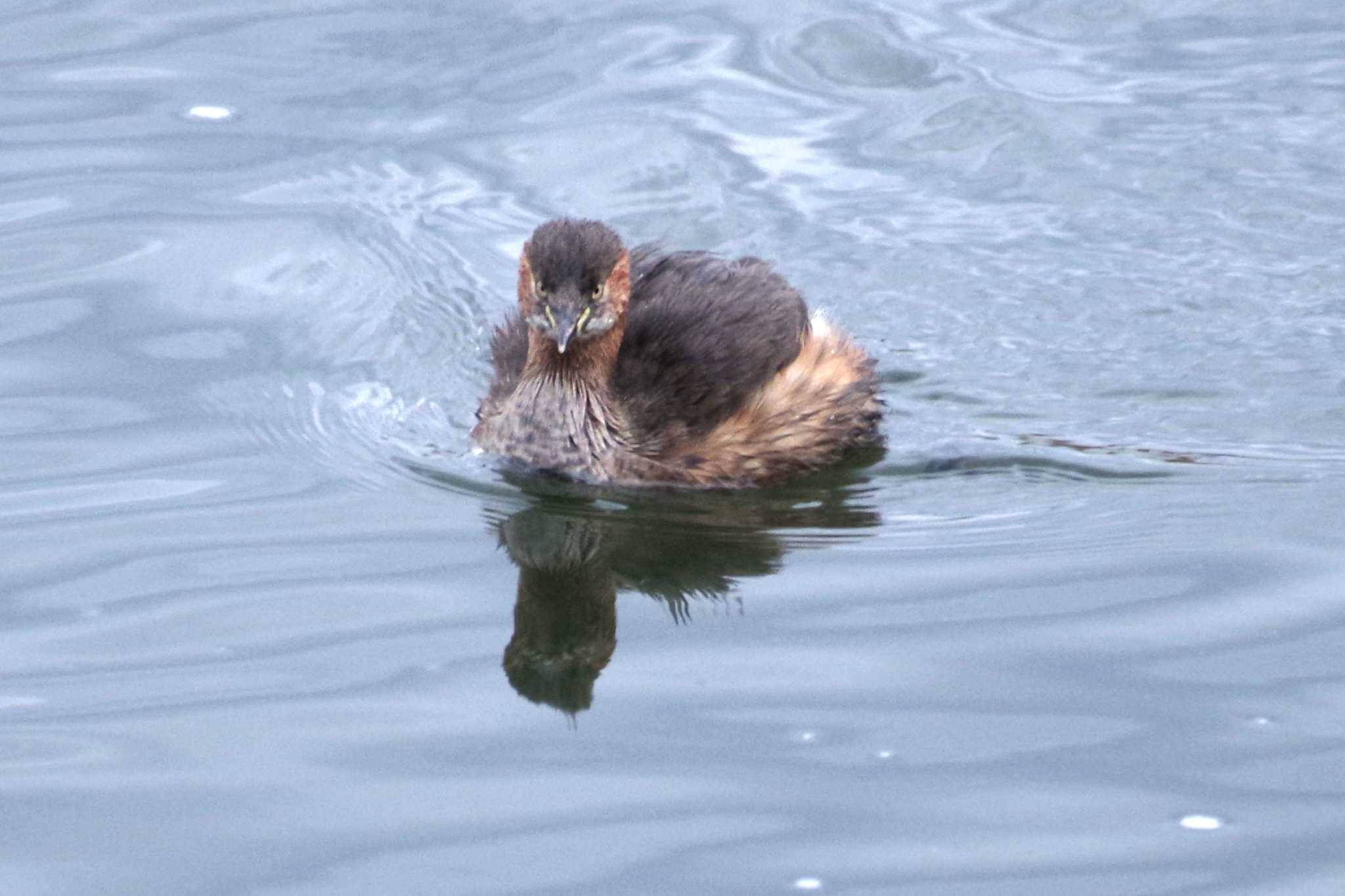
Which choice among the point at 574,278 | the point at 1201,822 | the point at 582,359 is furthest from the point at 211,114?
the point at 1201,822

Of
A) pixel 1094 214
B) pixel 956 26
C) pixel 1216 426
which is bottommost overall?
pixel 1216 426

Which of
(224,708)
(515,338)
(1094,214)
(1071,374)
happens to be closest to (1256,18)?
(1094,214)

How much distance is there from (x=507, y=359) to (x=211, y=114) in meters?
3.96

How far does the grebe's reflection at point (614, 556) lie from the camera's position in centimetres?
668

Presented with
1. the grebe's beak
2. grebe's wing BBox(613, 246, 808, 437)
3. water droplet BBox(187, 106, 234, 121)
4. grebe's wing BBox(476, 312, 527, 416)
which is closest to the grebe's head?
the grebe's beak

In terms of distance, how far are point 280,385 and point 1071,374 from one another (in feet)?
11.2

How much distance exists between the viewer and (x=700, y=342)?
8438 millimetres

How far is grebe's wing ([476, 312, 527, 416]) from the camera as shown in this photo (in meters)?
8.85

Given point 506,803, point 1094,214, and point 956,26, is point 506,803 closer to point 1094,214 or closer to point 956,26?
point 1094,214

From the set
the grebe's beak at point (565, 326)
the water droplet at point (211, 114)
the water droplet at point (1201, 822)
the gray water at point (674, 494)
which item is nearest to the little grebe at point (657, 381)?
the grebe's beak at point (565, 326)

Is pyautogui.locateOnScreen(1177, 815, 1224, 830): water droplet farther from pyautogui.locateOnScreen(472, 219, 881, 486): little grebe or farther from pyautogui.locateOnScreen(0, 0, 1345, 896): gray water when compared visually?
pyautogui.locateOnScreen(472, 219, 881, 486): little grebe

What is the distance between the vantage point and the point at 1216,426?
873 centimetres

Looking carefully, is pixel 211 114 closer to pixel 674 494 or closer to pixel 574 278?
pixel 574 278

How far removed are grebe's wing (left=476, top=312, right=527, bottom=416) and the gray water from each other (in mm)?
293
